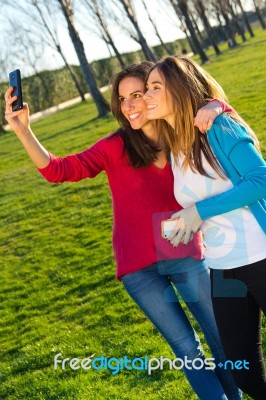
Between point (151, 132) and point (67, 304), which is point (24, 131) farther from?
point (67, 304)

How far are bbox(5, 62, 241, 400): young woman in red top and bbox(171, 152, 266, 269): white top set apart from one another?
1.16ft

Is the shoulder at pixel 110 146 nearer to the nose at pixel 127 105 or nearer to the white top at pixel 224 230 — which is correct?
the nose at pixel 127 105

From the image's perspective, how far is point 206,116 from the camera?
89.3 inches

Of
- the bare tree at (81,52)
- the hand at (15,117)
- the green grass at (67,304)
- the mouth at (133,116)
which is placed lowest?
the green grass at (67,304)

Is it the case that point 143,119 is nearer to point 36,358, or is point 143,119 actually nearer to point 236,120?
point 236,120

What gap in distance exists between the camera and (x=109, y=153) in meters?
2.89

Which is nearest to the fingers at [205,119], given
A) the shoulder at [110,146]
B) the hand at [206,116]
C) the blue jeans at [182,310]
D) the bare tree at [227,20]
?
the hand at [206,116]

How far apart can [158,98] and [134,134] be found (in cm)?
45

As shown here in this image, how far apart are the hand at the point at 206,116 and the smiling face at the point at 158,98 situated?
230 mm

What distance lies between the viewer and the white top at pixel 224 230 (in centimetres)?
231

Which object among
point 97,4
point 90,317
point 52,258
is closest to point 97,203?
point 52,258

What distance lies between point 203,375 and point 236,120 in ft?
4.50

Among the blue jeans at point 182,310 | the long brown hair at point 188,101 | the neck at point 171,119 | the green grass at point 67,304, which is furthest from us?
the green grass at point 67,304

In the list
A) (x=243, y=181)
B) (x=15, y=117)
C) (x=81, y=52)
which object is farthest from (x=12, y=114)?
(x=81, y=52)
